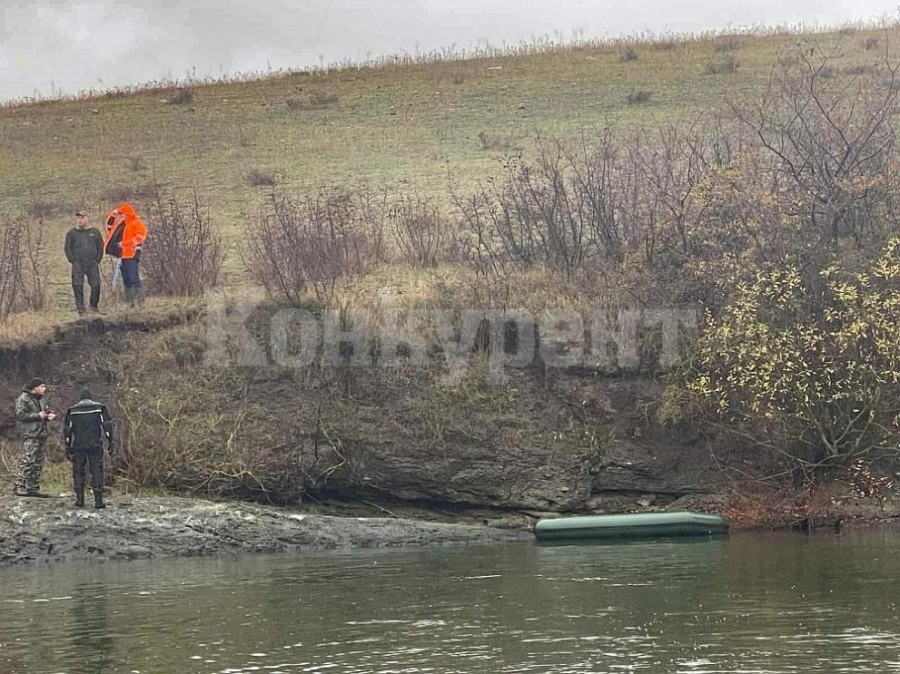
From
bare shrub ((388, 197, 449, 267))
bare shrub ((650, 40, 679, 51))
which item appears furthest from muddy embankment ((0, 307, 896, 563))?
bare shrub ((650, 40, 679, 51))

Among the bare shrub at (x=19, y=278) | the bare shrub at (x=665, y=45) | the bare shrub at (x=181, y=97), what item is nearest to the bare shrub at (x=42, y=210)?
the bare shrub at (x=19, y=278)

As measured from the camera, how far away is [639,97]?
4347cm

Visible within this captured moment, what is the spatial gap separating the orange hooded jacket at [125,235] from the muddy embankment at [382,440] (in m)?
1.51

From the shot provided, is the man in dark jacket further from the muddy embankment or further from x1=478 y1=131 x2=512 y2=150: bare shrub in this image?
Answer: x1=478 y1=131 x2=512 y2=150: bare shrub

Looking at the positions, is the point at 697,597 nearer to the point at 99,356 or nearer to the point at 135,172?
the point at 99,356

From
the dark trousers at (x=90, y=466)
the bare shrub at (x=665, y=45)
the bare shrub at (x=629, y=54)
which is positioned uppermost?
the bare shrub at (x=665, y=45)

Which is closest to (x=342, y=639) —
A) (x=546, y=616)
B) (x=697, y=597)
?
(x=546, y=616)

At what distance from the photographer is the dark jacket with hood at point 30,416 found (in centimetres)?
2367

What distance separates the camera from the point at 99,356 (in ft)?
89.9

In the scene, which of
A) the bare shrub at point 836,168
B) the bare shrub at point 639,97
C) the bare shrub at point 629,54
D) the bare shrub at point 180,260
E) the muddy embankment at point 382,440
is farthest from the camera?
the bare shrub at point 629,54

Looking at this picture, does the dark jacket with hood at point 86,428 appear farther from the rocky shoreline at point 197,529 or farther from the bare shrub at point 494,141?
the bare shrub at point 494,141

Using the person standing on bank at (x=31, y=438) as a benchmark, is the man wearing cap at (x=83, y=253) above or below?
above

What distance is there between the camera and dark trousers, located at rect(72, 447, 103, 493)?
75.5ft

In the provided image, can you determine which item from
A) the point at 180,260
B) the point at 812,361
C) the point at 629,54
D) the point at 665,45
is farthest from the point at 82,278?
the point at 665,45
